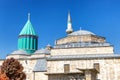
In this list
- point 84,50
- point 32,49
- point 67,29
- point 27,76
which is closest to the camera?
point 84,50

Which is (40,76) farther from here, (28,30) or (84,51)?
(28,30)

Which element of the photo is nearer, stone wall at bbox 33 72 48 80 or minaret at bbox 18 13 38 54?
stone wall at bbox 33 72 48 80

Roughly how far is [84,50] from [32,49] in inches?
607

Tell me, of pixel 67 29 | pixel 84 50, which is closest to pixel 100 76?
pixel 84 50

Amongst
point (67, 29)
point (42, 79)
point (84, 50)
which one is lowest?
point (42, 79)

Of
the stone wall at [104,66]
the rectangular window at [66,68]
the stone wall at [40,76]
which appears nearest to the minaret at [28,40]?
the stone wall at [40,76]

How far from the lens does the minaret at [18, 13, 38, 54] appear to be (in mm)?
49062

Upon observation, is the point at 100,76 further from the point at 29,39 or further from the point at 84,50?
the point at 29,39

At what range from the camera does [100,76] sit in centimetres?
3347

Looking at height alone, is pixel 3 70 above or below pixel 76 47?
below

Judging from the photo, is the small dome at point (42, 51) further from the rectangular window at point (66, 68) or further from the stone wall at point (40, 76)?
the rectangular window at point (66, 68)

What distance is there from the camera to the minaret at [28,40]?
49.1 m

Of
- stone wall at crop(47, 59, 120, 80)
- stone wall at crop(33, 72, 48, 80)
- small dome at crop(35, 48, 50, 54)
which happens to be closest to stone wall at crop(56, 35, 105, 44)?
stone wall at crop(47, 59, 120, 80)

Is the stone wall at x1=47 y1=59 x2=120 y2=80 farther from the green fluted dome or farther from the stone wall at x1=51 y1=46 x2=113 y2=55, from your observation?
the green fluted dome
